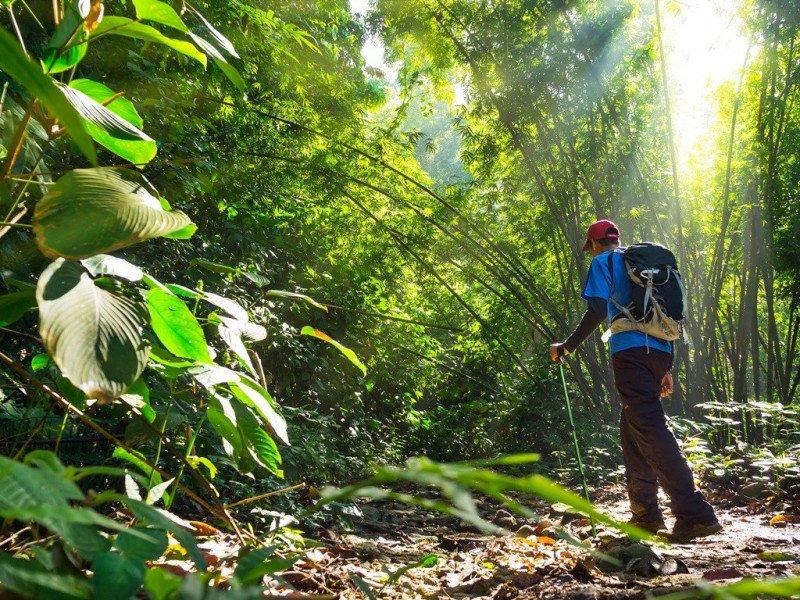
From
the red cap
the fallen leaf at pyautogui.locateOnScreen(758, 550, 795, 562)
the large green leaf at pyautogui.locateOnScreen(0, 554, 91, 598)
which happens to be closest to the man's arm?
the red cap

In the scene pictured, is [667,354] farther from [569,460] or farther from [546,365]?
[546,365]

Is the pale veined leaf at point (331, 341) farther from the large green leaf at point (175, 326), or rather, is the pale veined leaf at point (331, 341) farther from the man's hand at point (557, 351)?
the man's hand at point (557, 351)

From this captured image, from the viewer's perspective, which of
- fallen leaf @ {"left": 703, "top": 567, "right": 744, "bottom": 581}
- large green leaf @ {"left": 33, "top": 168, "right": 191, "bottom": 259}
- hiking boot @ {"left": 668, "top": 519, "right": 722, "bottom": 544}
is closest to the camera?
large green leaf @ {"left": 33, "top": 168, "right": 191, "bottom": 259}

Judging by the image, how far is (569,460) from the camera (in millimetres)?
6430

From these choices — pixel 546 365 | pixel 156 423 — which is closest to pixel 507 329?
pixel 546 365

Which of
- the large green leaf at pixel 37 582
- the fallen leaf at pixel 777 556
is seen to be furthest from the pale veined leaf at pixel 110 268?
the fallen leaf at pixel 777 556

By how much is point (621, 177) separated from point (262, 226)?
340 cm

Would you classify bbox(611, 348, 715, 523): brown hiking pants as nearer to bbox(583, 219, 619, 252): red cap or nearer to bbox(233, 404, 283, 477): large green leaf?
bbox(583, 219, 619, 252): red cap

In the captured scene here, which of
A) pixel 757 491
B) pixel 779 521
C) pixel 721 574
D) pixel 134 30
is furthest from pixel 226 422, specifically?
pixel 757 491

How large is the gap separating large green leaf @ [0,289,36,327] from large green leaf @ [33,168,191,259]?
0.40 ft

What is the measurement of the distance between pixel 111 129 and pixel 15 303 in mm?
239

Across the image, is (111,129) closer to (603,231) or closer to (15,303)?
(15,303)

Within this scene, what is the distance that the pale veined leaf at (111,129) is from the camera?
746 mm

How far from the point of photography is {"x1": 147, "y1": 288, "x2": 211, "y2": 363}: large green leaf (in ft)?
2.82
